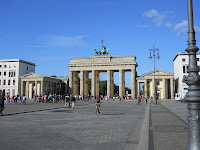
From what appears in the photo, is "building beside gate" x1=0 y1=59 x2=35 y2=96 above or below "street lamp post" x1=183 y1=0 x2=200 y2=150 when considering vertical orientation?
above

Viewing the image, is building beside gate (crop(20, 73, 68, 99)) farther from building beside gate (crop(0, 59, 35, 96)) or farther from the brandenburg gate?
the brandenburg gate

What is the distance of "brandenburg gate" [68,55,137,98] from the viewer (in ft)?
274

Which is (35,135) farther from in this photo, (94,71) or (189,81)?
(94,71)

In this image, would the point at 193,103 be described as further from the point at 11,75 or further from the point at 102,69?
the point at 11,75

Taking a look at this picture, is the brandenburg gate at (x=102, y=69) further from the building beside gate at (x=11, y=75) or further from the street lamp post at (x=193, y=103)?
the street lamp post at (x=193, y=103)

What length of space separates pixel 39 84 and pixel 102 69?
101 feet

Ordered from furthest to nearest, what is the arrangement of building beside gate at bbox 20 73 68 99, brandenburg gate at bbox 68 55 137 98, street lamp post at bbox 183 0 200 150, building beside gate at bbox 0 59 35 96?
building beside gate at bbox 0 59 35 96 < building beside gate at bbox 20 73 68 99 < brandenburg gate at bbox 68 55 137 98 < street lamp post at bbox 183 0 200 150

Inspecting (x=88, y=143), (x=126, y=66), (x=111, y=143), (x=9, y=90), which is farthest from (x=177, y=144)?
(x=9, y=90)

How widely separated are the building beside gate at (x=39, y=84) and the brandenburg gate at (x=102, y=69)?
1099 centimetres

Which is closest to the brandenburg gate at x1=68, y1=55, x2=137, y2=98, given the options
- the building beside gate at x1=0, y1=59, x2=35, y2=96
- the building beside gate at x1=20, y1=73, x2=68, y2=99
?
the building beside gate at x1=20, y1=73, x2=68, y2=99

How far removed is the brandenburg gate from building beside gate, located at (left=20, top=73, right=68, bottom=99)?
36.1 ft

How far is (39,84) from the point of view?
96188 millimetres

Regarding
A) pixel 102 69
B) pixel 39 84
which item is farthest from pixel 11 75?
pixel 102 69

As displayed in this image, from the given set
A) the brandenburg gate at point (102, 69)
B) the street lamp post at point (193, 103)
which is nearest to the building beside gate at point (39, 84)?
the brandenburg gate at point (102, 69)
